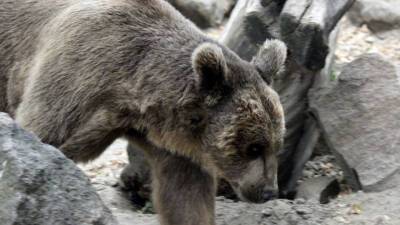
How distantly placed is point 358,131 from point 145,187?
1.90m

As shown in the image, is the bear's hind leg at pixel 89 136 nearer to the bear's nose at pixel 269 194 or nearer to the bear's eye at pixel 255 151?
the bear's eye at pixel 255 151

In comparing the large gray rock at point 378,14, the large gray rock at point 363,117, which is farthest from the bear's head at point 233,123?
the large gray rock at point 378,14

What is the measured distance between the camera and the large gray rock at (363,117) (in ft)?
20.6

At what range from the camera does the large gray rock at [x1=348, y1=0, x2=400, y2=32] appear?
10188 millimetres

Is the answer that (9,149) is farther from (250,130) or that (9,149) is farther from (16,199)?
(250,130)

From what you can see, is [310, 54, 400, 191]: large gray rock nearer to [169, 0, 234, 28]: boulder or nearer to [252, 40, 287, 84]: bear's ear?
[252, 40, 287, 84]: bear's ear

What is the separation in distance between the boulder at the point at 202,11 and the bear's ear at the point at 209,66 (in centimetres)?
586

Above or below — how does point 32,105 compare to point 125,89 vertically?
below

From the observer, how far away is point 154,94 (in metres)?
5.08

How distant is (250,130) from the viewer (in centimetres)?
488

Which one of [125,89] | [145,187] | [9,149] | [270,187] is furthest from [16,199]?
[145,187]

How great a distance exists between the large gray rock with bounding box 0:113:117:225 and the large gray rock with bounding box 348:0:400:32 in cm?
704

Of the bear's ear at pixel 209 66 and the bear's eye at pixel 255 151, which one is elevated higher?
the bear's ear at pixel 209 66

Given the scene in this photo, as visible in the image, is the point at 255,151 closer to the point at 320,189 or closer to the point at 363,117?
the point at 363,117
